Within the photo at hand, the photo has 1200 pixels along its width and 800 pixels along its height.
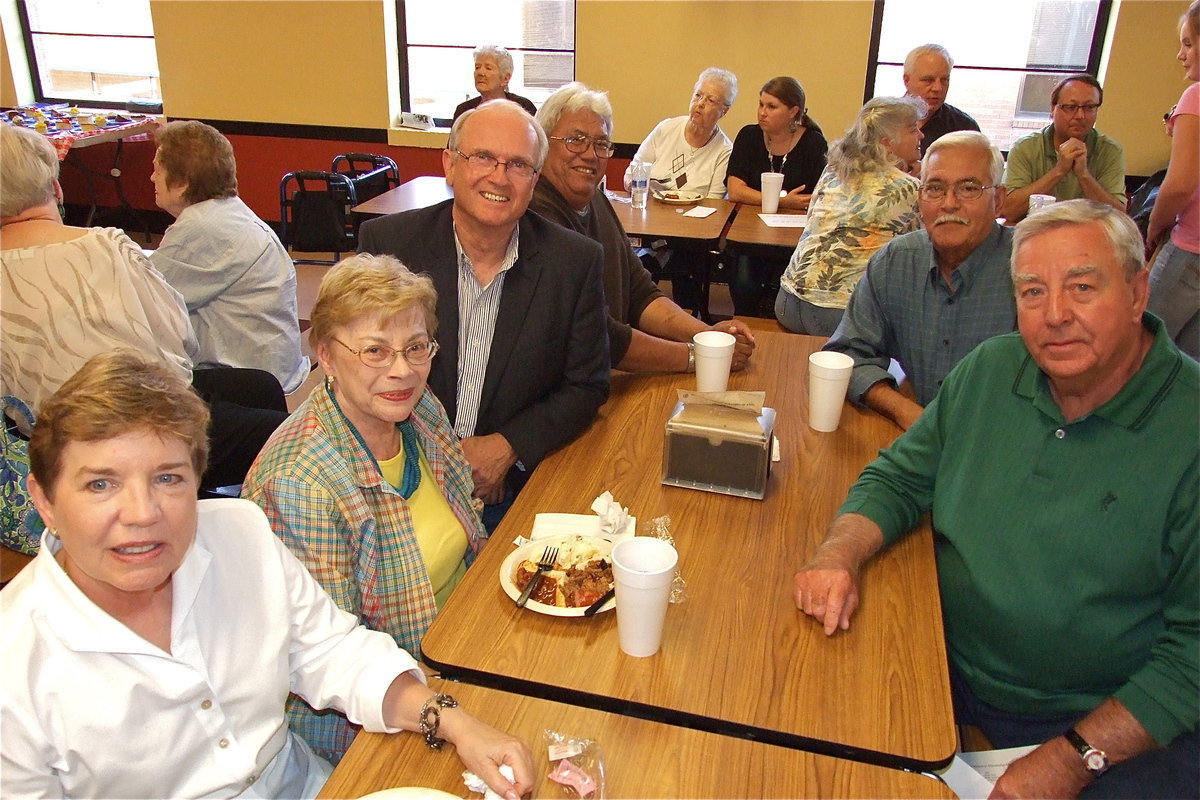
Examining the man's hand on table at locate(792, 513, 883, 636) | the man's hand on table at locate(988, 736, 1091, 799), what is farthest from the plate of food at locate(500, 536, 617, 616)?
the man's hand on table at locate(988, 736, 1091, 799)

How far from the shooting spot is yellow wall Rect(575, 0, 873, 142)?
213 inches

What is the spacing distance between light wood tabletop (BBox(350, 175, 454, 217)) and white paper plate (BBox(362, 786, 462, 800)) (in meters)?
3.46

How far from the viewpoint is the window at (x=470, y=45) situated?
608 cm

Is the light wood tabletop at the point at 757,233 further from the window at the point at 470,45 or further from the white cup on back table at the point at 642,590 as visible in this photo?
the white cup on back table at the point at 642,590

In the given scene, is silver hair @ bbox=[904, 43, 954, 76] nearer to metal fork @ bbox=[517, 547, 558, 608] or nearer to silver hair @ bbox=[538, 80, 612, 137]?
silver hair @ bbox=[538, 80, 612, 137]

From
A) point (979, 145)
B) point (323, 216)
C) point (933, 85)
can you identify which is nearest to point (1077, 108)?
point (933, 85)

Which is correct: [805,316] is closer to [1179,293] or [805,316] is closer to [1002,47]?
[1179,293]

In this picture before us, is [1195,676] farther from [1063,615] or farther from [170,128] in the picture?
[170,128]

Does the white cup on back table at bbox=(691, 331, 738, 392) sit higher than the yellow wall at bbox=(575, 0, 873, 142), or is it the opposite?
the yellow wall at bbox=(575, 0, 873, 142)

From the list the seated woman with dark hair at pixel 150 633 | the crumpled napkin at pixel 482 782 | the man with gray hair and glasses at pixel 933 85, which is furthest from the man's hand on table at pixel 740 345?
the man with gray hair and glasses at pixel 933 85

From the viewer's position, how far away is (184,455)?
1.12m

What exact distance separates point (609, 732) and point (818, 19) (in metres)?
5.31

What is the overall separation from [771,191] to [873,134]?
1376mm

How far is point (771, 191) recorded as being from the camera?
14.1 ft
